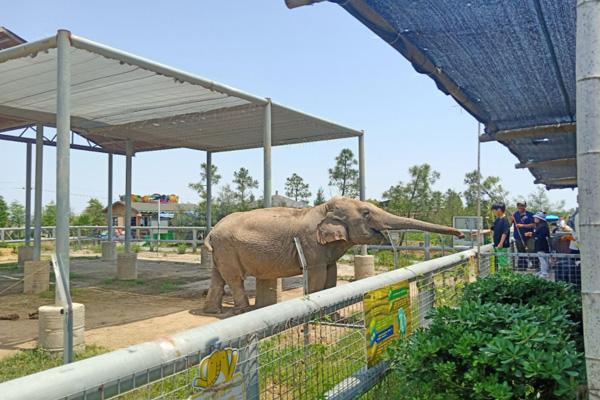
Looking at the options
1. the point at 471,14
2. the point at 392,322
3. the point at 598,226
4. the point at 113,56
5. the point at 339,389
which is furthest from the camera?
the point at 113,56

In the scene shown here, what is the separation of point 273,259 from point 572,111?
4.59 m

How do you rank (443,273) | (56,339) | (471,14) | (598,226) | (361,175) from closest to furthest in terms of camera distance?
1. (598,226)
2. (471,14)
3. (443,273)
4. (56,339)
5. (361,175)

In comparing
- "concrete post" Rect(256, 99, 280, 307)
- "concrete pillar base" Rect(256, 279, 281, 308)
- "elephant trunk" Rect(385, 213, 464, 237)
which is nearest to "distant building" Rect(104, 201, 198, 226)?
"concrete post" Rect(256, 99, 280, 307)

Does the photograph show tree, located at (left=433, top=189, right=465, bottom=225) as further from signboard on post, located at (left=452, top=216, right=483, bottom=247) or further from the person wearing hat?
the person wearing hat

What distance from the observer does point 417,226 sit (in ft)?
24.3

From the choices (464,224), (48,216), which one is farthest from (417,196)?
(48,216)

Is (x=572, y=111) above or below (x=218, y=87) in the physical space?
below

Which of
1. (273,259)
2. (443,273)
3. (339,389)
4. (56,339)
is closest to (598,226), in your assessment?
(339,389)

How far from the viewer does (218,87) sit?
773 centimetres

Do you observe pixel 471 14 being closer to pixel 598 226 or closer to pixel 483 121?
pixel 598 226

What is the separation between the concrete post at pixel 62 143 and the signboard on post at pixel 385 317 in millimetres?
3793

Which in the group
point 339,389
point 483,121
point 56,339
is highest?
point 483,121

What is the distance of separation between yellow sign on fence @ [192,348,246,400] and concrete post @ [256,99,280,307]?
653cm

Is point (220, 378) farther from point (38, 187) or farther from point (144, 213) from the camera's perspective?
point (144, 213)
